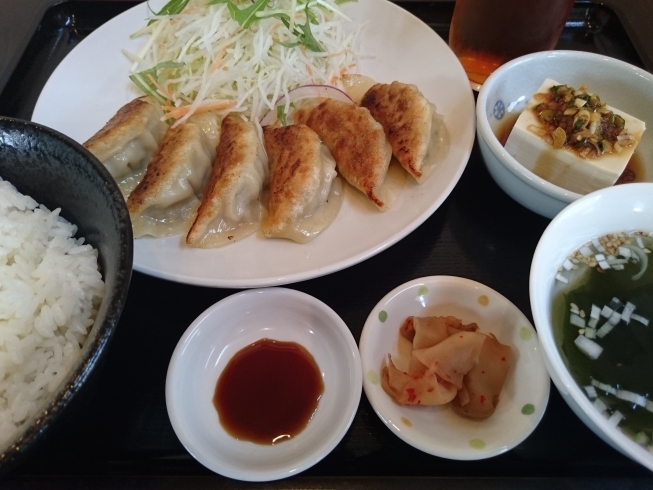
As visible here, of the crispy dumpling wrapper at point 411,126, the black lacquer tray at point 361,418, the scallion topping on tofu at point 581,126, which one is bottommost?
the black lacquer tray at point 361,418

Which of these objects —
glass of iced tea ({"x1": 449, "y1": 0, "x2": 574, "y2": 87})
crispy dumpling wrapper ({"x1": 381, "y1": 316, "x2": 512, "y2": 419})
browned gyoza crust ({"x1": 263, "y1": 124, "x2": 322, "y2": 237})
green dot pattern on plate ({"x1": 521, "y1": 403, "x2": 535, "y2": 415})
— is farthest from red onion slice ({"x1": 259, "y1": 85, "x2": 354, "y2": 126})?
green dot pattern on plate ({"x1": 521, "y1": 403, "x2": 535, "y2": 415})

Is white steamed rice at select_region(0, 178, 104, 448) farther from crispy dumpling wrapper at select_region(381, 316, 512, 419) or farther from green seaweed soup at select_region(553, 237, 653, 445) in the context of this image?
green seaweed soup at select_region(553, 237, 653, 445)

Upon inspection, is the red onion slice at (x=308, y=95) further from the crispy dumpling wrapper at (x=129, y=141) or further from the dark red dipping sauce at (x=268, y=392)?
the dark red dipping sauce at (x=268, y=392)

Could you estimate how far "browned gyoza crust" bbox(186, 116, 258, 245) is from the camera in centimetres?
188

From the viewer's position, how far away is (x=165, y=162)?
2023 mm

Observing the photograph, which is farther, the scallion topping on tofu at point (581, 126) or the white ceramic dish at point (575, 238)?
the scallion topping on tofu at point (581, 126)

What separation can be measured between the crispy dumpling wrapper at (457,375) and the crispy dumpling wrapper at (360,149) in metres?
0.65

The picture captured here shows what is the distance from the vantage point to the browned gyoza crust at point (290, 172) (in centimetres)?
186

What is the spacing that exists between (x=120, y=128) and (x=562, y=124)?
1.90m

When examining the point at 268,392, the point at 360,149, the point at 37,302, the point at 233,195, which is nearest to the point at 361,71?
the point at 360,149

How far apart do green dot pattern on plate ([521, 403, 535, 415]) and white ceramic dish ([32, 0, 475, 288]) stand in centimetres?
70

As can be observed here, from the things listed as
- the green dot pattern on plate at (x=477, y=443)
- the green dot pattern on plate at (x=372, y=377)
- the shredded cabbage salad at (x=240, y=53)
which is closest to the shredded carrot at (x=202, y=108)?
the shredded cabbage salad at (x=240, y=53)

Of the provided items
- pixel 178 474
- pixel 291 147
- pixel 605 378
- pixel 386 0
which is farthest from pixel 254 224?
pixel 386 0

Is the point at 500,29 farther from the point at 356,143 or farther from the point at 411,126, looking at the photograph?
the point at 356,143
